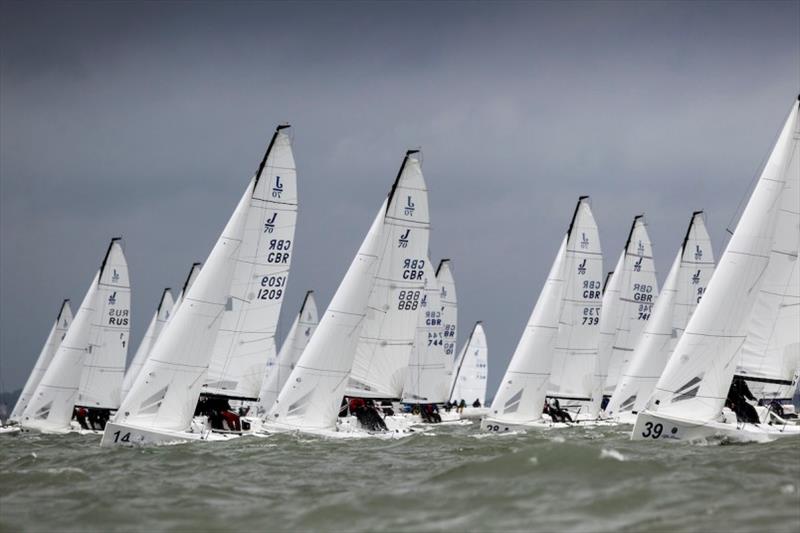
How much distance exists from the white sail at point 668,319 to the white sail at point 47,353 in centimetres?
2666

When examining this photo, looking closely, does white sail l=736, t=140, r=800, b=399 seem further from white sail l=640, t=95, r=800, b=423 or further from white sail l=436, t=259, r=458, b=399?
white sail l=436, t=259, r=458, b=399

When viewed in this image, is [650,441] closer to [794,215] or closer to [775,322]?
[775,322]

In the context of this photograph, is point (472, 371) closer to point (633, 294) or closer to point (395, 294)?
point (633, 294)

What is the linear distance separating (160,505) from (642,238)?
3392cm

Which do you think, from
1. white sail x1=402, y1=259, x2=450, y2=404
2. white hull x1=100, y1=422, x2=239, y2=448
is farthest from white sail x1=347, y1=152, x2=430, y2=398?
white sail x1=402, y1=259, x2=450, y2=404

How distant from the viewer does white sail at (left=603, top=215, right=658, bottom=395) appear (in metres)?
46.6

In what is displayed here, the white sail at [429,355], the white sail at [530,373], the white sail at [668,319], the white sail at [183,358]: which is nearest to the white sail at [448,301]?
the white sail at [429,355]

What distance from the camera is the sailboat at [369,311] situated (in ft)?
94.0

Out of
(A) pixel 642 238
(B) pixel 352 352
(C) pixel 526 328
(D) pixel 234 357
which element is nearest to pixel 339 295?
(B) pixel 352 352

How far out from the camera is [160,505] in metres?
16.5

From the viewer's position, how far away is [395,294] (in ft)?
104

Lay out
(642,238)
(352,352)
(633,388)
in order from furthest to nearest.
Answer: (642,238)
(633,388)
(352,352)

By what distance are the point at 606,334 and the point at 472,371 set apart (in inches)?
1053

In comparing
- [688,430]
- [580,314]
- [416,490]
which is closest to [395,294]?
[688,430]
